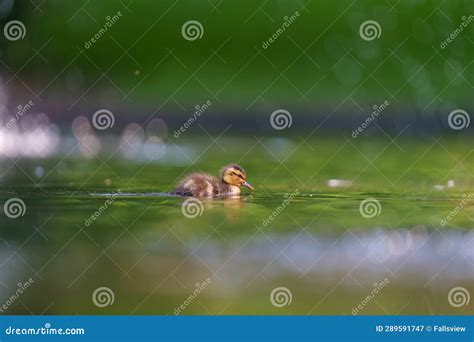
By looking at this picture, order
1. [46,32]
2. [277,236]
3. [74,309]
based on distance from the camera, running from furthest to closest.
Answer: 1. [46,32]
2. [277,236]
3. [74,309]

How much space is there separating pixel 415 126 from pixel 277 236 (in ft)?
5.91

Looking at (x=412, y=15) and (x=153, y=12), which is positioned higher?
(x=412, y=15)

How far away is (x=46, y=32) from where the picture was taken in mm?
7895

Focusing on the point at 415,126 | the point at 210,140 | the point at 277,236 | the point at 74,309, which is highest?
the point at 415,126

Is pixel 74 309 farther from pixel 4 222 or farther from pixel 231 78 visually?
pixel 231 78

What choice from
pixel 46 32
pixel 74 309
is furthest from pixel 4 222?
pixel 46 32
